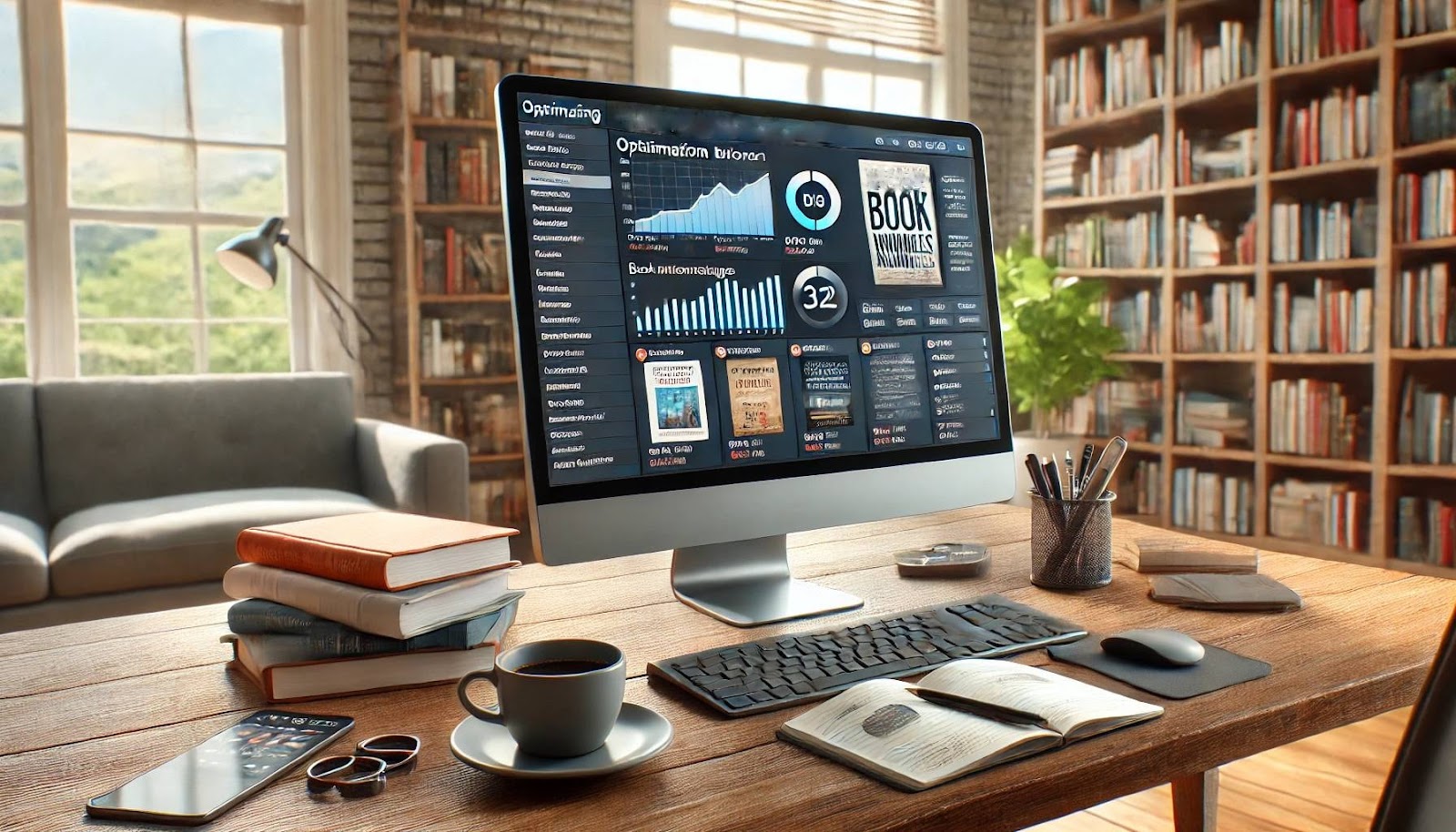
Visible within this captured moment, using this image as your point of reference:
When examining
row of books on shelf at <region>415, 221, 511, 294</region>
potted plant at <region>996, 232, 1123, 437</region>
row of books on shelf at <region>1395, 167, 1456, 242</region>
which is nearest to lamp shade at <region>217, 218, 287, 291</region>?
row of books on shelf at <region>415, 221, 511, 294</region>

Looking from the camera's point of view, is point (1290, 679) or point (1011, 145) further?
point (1011, 145)

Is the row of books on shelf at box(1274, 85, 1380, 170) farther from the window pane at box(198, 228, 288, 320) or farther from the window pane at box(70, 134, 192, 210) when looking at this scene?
the window pane at box(70, 134, 192, 210)

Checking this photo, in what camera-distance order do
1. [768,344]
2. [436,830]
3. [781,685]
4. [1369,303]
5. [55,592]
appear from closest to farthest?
[436,830] → [781,685] → [768,344] → [55,592] → [1369,303]

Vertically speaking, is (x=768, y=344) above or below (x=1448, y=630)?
above

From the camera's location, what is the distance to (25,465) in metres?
3.07

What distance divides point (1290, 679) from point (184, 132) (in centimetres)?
399

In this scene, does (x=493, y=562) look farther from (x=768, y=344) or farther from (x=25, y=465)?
(x=25, y=465)

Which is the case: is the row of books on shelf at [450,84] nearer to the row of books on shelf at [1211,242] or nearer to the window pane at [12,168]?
the window pane at [12,168]

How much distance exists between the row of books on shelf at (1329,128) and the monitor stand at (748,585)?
132 inches

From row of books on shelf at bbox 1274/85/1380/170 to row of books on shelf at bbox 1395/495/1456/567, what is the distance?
118 cm

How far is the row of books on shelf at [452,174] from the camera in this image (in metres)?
3.89

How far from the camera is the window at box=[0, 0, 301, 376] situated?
3.59m

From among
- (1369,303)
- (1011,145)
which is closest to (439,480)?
(1369,303)

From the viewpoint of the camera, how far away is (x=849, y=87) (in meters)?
5.22
